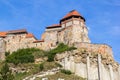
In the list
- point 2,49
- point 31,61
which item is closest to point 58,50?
point 31,61

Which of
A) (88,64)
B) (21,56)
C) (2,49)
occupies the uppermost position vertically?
(2,49)

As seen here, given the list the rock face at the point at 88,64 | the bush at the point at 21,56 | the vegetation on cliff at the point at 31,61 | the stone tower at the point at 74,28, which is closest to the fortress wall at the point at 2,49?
the vegetation on cliff at the point at 31,61

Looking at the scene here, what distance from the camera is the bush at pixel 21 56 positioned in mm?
72562

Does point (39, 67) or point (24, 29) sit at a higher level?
point (24, 29)

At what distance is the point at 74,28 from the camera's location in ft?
247

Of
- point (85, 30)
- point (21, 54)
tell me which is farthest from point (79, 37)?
point (21, 54)

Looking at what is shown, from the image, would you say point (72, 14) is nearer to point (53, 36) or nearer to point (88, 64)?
point (53, 36)

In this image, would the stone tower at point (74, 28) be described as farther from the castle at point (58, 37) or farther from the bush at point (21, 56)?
the bush at point (21, 56)

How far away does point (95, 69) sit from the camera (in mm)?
68750

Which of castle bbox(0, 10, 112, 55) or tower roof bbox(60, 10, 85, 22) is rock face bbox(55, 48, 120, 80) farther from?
tower roof bbox(60, 10, 85, 22)

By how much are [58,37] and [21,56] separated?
9507 millimetres

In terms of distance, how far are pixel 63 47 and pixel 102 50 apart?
8.14m

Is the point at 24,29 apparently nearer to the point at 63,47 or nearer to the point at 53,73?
the point at 63,47

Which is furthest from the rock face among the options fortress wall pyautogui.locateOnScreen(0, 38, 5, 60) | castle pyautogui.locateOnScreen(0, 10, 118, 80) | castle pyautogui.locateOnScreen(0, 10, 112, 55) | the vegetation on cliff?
fortress wall pyautogui.locateOnScreen(0, 38, 5, 60)
